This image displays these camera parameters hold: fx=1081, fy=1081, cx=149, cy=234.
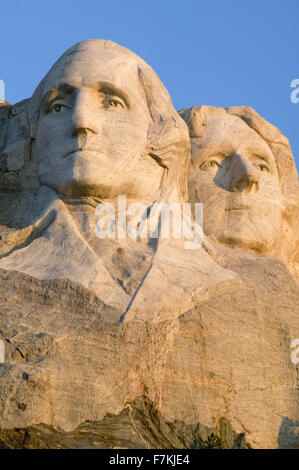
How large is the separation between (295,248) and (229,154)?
4.66ft

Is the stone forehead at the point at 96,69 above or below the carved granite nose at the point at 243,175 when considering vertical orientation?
above

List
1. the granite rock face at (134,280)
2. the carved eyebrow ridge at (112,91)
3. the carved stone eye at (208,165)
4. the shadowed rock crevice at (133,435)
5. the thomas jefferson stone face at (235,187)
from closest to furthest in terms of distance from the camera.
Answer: the shadowed rock crevice at (133,435), the granite rock face at (134,280), the carved eyebrow ridge at (112,91), the thomas jefferson stone face at (235,187), the carved stone eye at (208,165)

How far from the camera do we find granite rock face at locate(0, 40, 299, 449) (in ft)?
28.0

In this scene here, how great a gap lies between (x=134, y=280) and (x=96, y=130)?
1.55 meters

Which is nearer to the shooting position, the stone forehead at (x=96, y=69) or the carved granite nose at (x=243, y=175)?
the stone forehead at (x=96, y=69)

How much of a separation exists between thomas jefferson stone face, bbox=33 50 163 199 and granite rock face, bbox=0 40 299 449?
0.01 meters

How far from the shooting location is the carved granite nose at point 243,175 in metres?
10.9

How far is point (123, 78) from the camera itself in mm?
10250

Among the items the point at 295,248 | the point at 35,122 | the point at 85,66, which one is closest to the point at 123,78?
the point at 85,66

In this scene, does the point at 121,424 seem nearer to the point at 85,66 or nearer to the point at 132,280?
the point at 132,280

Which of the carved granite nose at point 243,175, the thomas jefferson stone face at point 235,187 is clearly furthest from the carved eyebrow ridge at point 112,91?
the carved granite nose at point 243,175

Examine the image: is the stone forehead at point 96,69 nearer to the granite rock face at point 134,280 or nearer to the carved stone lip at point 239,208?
the granite rock face at point 134,280

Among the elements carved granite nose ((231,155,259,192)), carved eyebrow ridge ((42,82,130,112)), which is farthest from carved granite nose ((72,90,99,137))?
carved granite nose ((231,155,259,192))

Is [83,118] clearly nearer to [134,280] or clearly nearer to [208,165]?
[134,280]
